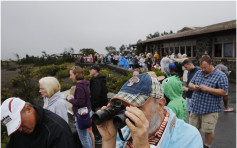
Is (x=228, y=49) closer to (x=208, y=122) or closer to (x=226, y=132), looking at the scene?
(x=226, y=132)

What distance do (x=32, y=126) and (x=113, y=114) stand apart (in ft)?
3.72

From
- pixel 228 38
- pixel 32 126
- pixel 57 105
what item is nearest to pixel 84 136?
pixel 57 105

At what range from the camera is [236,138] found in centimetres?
418

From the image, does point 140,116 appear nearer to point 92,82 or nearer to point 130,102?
point 130,102

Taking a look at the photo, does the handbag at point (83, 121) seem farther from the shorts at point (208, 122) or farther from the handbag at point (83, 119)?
the shorts at point (208, 122)

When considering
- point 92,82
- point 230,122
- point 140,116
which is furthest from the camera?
point 230,122

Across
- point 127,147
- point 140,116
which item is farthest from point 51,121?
point 140,116

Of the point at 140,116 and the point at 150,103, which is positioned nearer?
the point at 140,116

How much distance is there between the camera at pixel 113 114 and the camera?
1192 mm

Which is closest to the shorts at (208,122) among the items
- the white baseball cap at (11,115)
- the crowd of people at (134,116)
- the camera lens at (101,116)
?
the crowd of people at (134,116)

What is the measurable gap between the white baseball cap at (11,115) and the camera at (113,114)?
1.05m

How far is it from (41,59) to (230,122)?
2567 cm

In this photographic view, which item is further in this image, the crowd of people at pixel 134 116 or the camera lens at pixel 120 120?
the crowd of people at pixel 134 116

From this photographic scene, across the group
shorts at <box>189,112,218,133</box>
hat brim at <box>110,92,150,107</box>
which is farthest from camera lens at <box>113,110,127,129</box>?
shorts at <box>189,112,218,133</box>
